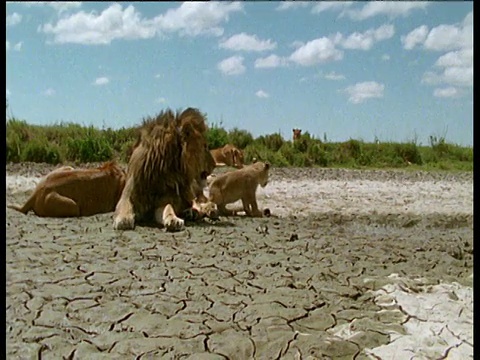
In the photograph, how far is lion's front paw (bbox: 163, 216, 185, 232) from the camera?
5.76 m

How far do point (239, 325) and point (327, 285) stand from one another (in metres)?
0.97

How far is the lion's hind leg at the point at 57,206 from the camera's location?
6.55 metres

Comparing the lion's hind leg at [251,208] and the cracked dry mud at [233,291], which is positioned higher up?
the lion's hind leg at [251,208]

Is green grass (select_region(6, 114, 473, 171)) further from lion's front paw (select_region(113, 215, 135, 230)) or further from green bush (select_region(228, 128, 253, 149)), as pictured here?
lion's front paw (select_region(113, 215, 135, 230))


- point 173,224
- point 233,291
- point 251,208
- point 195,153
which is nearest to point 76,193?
point 195,153

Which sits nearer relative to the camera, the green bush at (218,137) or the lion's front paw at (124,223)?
the lion's front paw at (124,223)

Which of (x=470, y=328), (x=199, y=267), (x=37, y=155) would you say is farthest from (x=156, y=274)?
(x=37, y=155)

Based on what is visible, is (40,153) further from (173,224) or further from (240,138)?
(173,224)

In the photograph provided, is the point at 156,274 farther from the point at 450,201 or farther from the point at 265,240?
the point at 450,201

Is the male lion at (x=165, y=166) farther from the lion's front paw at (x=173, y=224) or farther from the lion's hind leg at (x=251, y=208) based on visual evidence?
the lion's hind leg at (x=251, y=208)

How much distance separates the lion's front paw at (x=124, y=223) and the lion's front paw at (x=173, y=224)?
12.7 inches

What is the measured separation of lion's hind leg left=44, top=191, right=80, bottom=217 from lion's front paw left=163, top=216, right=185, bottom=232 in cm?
137

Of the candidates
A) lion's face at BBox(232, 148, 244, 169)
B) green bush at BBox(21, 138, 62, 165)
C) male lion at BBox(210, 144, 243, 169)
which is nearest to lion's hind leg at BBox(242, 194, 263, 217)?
lion's face at BBox(232, 148, 244, 169)

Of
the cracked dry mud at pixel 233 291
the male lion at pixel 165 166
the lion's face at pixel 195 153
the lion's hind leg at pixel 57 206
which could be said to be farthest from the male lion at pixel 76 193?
the lion's face at pixel 195 153
